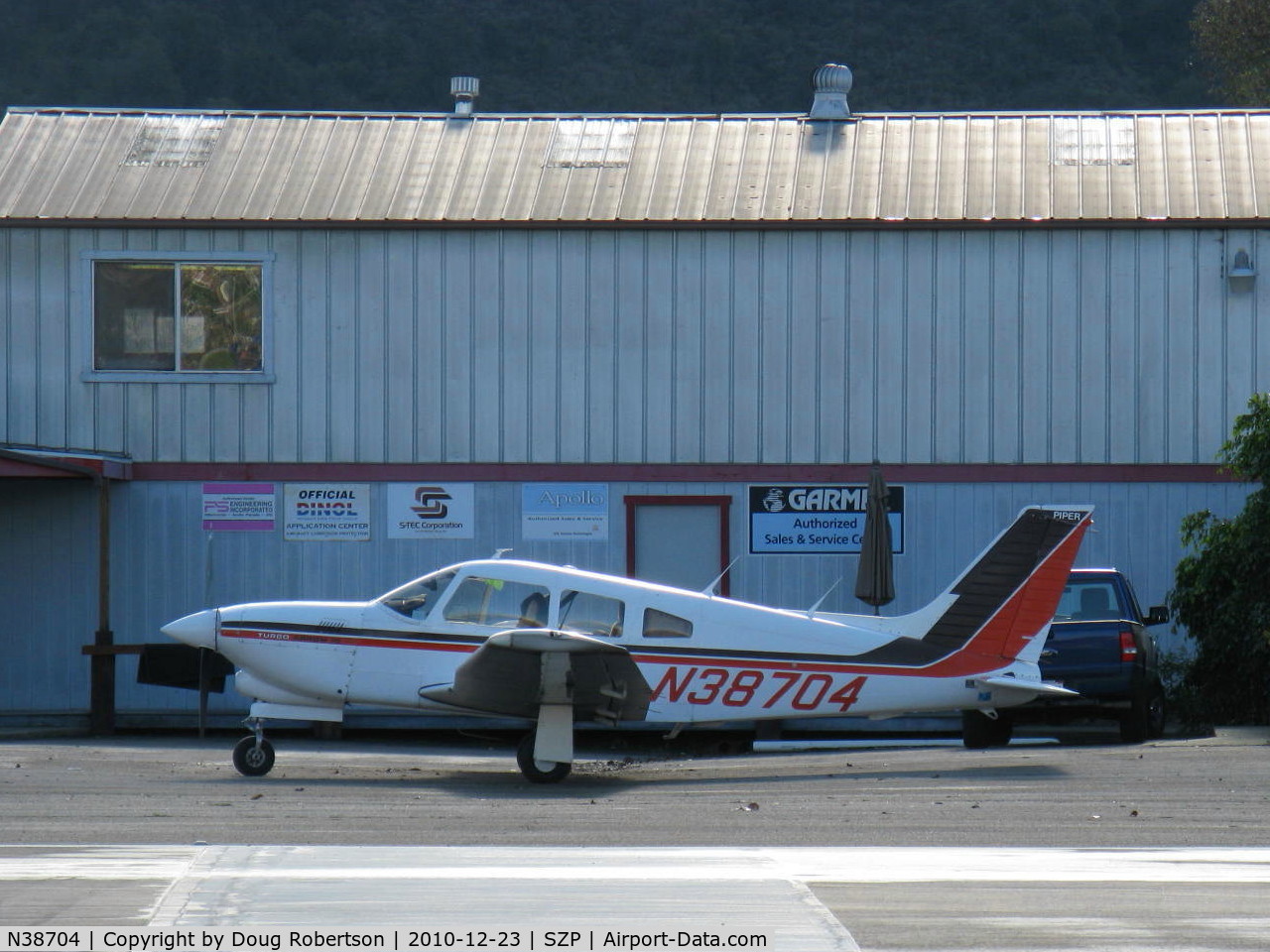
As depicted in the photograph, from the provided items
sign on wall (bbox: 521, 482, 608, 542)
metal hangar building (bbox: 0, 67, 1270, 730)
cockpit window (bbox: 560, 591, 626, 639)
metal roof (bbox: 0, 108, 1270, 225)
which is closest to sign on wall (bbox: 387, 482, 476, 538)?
metal hangar building (bbox: 0, 67, 1270, 730)

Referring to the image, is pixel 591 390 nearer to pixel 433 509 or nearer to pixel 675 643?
pixel 433 509

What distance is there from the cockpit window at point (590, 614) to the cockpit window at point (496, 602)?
178mm

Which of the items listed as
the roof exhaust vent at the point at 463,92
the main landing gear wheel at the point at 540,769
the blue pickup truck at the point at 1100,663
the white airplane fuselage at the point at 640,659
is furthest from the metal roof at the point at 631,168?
the main landing gear wheel at the point at 540,769

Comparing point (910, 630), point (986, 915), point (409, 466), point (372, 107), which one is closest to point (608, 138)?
point (409, 466)

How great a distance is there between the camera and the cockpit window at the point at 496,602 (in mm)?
13094

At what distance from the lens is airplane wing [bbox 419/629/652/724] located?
39.1ft

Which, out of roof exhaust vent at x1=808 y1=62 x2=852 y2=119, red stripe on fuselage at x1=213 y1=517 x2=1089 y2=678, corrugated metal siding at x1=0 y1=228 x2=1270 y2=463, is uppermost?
roof exhaust vent at x1=808 y1=62 x2=852 y2=119

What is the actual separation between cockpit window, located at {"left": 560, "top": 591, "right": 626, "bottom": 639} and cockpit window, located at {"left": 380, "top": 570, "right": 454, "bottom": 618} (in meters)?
1.01

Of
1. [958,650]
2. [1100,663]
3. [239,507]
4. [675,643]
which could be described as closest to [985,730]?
[1100,663]

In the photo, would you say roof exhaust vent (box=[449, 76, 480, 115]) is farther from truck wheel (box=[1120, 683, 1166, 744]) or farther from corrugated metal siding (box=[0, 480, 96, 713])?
truck wheel (box=[1120, 683, 1166, 744])

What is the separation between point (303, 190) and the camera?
19.5 meters

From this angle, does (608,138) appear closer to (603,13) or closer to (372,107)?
(372,107)

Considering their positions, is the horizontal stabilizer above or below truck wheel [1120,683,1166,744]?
above
